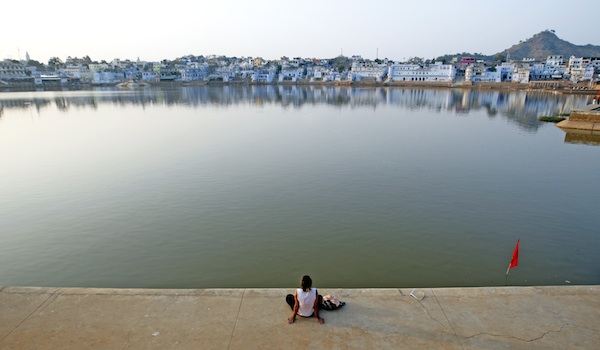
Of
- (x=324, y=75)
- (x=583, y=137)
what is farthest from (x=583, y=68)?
(x=583, y=137)

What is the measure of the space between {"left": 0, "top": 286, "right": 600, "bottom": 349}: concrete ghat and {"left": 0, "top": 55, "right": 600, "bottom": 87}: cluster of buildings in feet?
472

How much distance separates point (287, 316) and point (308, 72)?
17832 cm

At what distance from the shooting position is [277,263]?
30.9 feet

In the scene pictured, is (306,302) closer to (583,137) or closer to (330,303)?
(330,303)

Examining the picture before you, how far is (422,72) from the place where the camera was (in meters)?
142

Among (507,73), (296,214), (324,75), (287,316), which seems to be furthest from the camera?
(324,75)

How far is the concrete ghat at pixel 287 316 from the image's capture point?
17.8 feet

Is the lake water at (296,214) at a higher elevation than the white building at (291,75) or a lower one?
lower

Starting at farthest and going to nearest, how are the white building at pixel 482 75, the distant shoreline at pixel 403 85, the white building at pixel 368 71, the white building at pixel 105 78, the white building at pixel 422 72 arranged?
1. the white building at pixel 105 78
2. the white building at pixel 368 71
3. the white building at pixel 422 72
4. the white building at pixel 482 75
5. the distant shoreline at pixel 403 85

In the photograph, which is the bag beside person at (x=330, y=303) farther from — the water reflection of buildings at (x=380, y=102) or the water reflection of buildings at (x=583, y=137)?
the water reflection of buildings at (x=380, y=102)

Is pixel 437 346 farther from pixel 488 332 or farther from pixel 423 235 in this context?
pixel 423 235

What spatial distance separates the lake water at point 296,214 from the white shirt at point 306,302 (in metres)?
2.65

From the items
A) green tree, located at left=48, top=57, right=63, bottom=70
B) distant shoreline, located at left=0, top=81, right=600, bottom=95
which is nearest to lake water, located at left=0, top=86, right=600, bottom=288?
distant shoreline, located at left=0, top=81, right=600, bottom=95

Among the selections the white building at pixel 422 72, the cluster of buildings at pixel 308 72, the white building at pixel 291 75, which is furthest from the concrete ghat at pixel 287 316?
the white building at pixel 291 75
